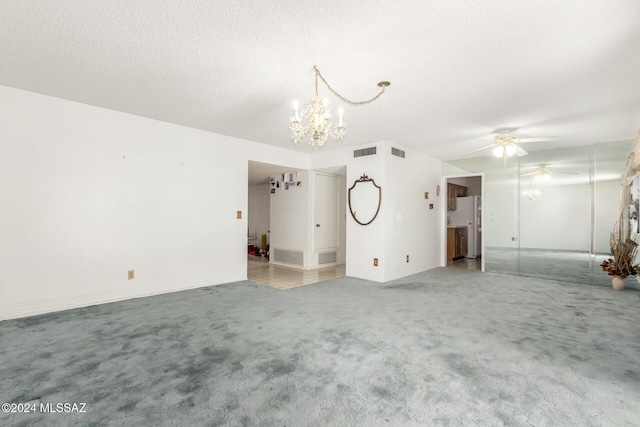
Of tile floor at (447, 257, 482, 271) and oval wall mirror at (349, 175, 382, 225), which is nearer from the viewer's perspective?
oval wall mirror at (349, 175, 382, 225)

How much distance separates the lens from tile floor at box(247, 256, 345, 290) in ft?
17.4

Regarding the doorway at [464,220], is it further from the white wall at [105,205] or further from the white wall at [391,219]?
the white wall at [105,205]

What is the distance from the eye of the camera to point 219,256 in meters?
5.21

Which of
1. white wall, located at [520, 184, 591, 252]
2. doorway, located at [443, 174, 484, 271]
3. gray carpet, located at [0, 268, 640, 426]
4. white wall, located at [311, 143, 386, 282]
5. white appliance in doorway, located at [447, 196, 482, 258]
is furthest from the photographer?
white appliance in doorway, located at [447, 196, 482, 258]

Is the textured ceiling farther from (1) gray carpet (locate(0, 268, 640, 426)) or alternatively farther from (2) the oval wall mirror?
(1) gray carpet (locate(0, 268, 640, 426))

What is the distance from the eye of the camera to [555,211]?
19.6ft

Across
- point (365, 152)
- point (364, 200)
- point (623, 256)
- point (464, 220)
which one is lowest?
point (623, 256)

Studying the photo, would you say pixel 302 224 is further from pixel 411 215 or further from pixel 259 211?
pixel 259 211

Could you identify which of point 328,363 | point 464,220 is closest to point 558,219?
point 464,220

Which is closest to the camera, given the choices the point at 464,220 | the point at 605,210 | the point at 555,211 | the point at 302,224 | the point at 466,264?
the point at 605,210

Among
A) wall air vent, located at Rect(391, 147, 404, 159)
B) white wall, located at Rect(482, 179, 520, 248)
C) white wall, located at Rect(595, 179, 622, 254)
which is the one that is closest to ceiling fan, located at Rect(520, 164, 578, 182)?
white wall, located at Rect(482, 179, 520, 248)

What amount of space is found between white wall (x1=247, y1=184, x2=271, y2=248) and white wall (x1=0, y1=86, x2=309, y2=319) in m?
3.53

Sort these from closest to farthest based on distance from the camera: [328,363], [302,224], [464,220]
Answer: [328,363], [302,224], [464,220]

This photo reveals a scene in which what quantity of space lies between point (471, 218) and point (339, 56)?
7914mm
